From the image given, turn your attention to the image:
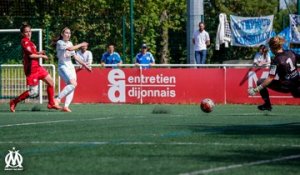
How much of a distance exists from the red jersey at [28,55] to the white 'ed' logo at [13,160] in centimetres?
1058

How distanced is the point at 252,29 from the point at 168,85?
4.50 meters

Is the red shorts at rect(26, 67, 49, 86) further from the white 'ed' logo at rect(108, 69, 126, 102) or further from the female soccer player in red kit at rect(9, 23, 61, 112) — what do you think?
the white 'ed' logo at rect(108, 69, 126, 102)

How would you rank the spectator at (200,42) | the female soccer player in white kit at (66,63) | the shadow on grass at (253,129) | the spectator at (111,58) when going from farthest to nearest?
the spectator at (111,58), the spectator at (200,42), the female soccer player in white kit at (66,63), the shadow on grass at (253,129)

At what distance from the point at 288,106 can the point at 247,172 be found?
15853 mm

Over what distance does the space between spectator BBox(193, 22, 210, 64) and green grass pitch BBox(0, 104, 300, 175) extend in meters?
10.8

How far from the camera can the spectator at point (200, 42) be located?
2883 cm

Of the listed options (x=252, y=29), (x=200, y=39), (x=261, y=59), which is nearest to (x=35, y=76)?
(x=261, y=59)

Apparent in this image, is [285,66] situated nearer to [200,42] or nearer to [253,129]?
[253,129]

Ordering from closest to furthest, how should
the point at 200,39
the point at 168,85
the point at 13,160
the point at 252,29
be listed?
the point at 13,160 → the point at 168,85 → the point at 200,39 → the point at 252,29

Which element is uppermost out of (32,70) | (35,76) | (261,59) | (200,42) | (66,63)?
(200,42)

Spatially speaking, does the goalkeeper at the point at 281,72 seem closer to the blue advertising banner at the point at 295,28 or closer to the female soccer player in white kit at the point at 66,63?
the female soccer player in white kit at the point at 66,63

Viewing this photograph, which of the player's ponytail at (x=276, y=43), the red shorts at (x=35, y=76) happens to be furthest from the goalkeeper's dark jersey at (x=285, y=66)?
the red shorts at (x=35, y=76)

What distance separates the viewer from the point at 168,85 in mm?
27078

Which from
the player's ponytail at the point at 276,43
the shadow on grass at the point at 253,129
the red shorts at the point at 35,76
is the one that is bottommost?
the shadow on grass at the point at 253,129
